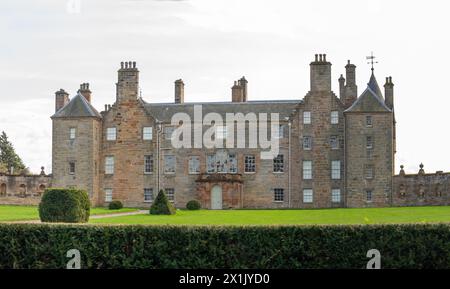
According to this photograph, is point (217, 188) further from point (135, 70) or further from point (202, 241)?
point (202, 241)

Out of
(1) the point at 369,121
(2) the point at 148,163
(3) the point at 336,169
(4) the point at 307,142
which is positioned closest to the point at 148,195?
(2) the point at 148,163

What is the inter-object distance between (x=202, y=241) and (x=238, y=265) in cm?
116

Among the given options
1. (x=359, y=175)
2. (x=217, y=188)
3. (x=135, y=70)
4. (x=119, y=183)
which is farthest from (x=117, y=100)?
(x=359, y=175)

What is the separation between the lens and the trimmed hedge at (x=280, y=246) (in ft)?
64.6

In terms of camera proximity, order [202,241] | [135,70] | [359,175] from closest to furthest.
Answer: [202,241] → [359,175] → [135,70]

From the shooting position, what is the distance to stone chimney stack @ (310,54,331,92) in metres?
56.1

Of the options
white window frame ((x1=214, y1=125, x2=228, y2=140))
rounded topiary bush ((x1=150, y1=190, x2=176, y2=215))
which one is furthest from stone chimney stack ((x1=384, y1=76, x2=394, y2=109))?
rounded topiary bush ((x1=150, y1=190, x2=176, y2=215))

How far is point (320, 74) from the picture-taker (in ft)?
185

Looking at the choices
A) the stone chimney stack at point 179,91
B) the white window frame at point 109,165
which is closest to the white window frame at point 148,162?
the white window frame at point 109,165

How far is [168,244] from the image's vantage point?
19.9 m

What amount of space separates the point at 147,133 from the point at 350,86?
1648cm

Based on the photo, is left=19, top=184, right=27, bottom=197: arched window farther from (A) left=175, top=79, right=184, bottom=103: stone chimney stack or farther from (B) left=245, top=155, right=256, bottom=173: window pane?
(B) left=245, top=155, right=256, bottom=173: window pane

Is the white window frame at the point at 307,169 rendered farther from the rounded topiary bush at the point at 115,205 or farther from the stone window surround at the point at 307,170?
the rounded topiary bush at the point at 115,205

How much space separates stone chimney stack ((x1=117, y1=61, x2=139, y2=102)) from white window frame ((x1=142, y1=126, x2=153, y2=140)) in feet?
8.55
